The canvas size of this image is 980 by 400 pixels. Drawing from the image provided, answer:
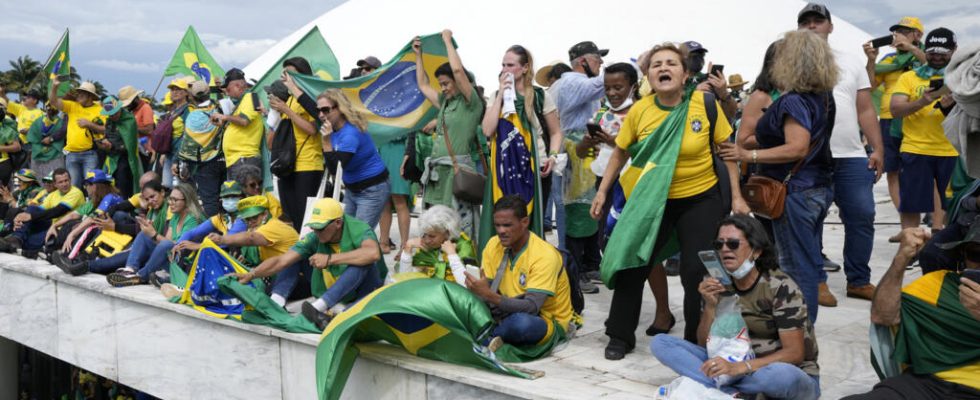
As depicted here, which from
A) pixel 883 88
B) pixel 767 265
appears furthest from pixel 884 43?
pixel 767 265

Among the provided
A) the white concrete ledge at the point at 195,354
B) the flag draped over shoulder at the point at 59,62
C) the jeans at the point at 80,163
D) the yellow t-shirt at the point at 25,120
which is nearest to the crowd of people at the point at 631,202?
the white concrete ledge at the point at 195,354

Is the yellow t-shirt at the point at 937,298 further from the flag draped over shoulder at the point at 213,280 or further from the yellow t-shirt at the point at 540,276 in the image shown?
the flag draped over shoulder at the point at 213,280

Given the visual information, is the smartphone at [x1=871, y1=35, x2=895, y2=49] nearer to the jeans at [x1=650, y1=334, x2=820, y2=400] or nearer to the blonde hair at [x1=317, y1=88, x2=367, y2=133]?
the jeans at [x1=650, y1=334, x2=820, y2=400]

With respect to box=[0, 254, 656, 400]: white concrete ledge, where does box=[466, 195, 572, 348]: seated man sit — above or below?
above

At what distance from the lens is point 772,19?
2453 inches

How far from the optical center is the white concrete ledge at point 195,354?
443 centimetres

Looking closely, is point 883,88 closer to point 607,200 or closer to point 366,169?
point 607,200

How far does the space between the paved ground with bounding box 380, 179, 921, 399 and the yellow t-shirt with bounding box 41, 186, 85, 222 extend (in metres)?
5.47

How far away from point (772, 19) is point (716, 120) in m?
61.6

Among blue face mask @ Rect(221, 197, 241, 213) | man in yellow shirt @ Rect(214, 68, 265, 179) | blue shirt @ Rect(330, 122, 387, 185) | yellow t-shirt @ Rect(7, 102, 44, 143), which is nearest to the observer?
blue shirt @ Rect(330, 122, 387, 185)

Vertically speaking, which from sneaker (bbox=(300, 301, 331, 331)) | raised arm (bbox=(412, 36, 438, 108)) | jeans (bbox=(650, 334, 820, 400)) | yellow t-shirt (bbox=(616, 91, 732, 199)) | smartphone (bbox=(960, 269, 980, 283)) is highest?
raised arm (bbox=(412, 36, 438, 108))

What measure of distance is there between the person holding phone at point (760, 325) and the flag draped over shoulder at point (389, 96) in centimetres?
380

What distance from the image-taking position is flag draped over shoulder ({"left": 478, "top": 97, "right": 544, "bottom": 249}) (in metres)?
5.70

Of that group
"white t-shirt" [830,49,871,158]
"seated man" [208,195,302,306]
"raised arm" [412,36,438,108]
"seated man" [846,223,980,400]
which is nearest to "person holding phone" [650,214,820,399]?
"seated man" [846,223,980,400]
